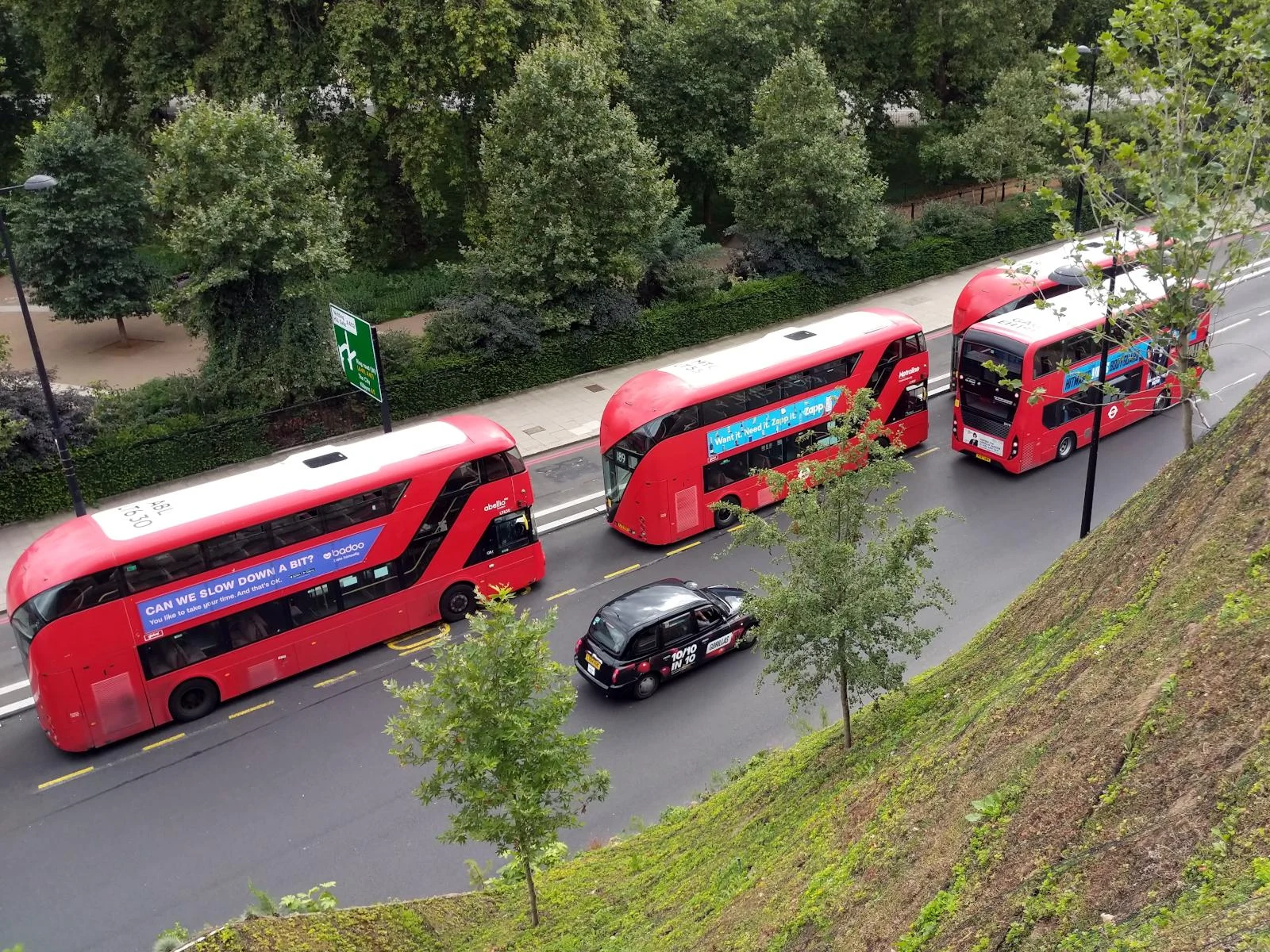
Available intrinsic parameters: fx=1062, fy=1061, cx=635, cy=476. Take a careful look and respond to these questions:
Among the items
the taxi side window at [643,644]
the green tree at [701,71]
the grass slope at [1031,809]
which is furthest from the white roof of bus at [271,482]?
the green tree at [701,71]

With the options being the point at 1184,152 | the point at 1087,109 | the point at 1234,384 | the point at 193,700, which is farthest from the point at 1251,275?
the point at 193,700

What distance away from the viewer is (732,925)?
9.03 metres

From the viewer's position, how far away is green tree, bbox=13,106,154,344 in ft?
97.6

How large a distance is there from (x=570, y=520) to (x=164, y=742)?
9.09 metres

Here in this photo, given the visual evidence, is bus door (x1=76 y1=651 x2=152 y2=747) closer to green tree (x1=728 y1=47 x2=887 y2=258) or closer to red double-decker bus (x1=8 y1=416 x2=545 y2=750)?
red double-decker bus (x1=8 y1=416 x2=545 y2=750)

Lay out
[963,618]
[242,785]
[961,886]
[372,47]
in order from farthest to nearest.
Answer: [372,47] → [963,618] → [242,785] → [961,886]

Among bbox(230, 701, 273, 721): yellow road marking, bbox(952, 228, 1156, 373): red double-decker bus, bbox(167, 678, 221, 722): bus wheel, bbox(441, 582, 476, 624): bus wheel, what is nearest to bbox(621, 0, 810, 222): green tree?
bbox(952, 228, 1156, 373): red double-decker bus

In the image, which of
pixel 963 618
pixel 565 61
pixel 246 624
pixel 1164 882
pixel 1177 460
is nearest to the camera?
pixel 1164 882

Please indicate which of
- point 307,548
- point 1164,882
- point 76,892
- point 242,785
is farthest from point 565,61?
point 1164,882

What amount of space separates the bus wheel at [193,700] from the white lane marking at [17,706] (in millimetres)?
2359

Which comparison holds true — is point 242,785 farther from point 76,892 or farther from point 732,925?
point 732,925

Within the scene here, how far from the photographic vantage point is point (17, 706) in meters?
17.0

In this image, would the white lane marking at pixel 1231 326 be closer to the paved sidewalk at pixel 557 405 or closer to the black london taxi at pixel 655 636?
the paved sidewalk at pixel 557 405

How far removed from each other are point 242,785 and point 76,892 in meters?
2.49
